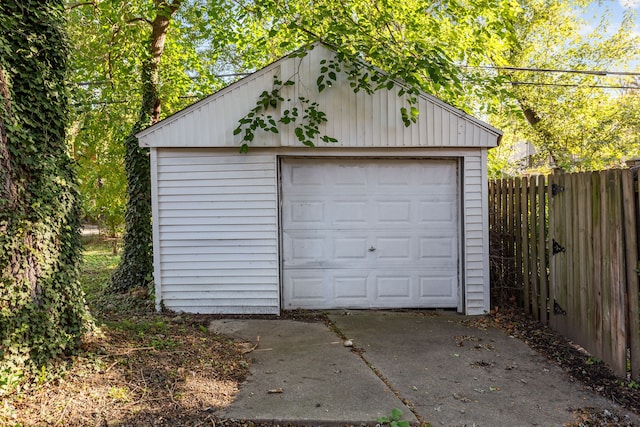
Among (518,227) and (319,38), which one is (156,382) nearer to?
(319,38)

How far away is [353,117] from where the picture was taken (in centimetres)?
627

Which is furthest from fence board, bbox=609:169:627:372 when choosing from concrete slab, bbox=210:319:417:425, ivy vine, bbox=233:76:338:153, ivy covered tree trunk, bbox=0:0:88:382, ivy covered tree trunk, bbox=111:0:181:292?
ivy covered tree trunk, bbox=111:0:181:292

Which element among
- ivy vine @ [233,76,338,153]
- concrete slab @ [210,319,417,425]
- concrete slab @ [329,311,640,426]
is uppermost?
ivy vine @ [233,76,338,153]

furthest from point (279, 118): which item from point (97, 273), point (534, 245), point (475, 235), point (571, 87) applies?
point (571, 87)

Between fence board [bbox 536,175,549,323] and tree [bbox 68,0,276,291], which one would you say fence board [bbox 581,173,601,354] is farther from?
tree [bbox 68,0,276,291]

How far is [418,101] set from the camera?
6.29 meters

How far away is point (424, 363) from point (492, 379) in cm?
65

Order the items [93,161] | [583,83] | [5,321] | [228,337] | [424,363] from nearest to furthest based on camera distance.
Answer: [5,321]
[424,363]
[228,337]
[93,161]
[583,83]

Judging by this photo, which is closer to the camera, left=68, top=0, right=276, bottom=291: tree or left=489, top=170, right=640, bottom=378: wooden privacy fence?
left=489, top=170, right=640, bottom=378: wooden privacy fence

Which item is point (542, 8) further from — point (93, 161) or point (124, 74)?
point (93, 161)

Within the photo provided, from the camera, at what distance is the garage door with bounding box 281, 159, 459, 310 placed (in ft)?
21.6

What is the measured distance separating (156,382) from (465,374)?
270 cm

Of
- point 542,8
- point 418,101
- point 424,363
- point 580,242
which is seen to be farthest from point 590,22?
point 424,363

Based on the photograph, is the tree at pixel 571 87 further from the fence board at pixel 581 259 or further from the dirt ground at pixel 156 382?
the dirt ground at pixel 156 382
